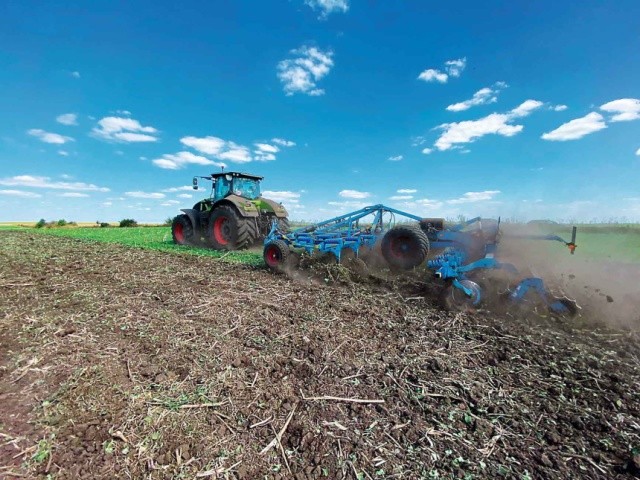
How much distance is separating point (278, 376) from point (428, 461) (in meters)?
1.56

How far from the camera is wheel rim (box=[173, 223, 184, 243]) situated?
46.4 feet

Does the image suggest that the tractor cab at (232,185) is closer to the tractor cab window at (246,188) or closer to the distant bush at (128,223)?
the tractor cab window at (246,188)

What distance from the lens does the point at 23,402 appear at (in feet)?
9.34

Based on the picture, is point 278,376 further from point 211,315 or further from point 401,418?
point 211,315

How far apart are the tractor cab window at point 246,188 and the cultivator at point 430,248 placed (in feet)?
15.1

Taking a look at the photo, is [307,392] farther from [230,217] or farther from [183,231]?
[183,231]

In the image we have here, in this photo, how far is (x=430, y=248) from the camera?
7410 millimetres

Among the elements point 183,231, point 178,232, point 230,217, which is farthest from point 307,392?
point 178,232

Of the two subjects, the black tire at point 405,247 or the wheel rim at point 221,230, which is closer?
the black tire at point 405,247

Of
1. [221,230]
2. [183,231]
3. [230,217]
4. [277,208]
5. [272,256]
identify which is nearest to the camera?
[272,256]

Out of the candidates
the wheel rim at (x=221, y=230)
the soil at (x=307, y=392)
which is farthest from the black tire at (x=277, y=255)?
the wheel rim at (x=221, y=230)

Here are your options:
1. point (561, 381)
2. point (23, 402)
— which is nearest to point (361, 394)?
point (561, 381)

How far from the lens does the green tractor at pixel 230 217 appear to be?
11648 mm

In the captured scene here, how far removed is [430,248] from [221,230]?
7.76 metres
